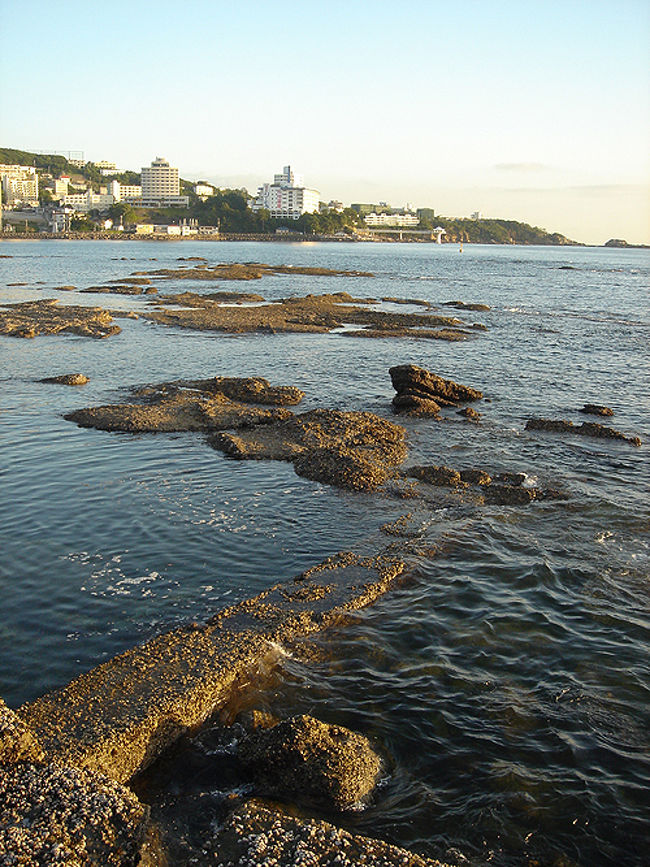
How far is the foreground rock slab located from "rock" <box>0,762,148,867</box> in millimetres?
678

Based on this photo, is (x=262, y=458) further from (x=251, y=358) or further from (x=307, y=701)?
(x=251, y=358)

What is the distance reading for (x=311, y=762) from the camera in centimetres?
743

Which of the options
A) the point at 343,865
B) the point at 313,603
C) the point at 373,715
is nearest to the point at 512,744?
the point at 373,715

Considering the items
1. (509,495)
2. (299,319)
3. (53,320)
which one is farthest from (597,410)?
(53,320)

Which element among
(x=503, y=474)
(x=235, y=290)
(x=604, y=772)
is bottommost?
(x=604, y=772)

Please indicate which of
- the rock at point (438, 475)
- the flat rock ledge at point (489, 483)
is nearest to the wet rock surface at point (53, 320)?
the rock at point (438, 475)

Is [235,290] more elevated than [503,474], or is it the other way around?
[235,290]

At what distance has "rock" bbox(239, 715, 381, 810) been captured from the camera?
733cm

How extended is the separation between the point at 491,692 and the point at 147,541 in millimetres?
7070

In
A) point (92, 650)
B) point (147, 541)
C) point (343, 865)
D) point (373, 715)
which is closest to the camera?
point (343, 865)

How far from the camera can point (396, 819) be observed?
719 cm

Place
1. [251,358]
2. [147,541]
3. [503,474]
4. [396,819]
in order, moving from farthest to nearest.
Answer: [251,358]
[503,474]
[147,541]
[396,819]

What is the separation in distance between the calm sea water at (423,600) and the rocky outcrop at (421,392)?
3.43 feet

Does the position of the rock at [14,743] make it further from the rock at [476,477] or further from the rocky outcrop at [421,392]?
the rocky outcrop at [421,392]
